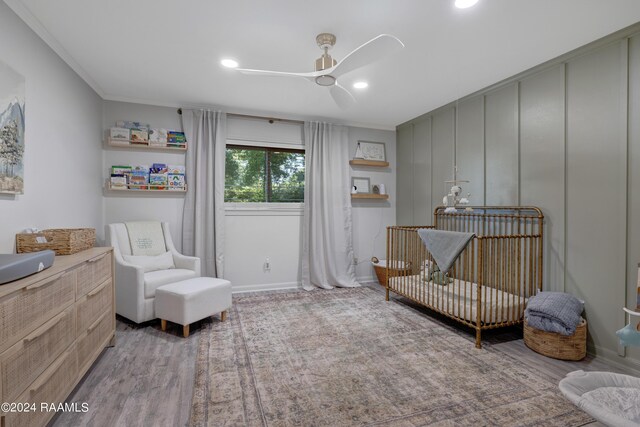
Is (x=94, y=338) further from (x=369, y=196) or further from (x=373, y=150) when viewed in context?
(x=373, y=150)

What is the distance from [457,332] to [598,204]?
151 centimetres

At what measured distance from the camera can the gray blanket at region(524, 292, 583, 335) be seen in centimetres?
215

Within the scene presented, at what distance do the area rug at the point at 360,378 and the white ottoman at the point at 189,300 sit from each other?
0.20 meters

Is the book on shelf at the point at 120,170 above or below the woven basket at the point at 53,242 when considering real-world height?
above

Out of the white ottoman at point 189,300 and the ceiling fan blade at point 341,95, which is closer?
the ceiling fan blade at point 341,95

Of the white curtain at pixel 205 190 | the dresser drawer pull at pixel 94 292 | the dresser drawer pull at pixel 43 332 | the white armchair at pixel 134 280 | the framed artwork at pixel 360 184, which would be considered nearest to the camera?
the dresser drawer pull at pixel 43 332

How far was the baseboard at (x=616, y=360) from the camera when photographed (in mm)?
2068

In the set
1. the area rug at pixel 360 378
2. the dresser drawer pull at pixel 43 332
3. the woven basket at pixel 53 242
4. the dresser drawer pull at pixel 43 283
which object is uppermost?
the woven basket at pixel 53 242

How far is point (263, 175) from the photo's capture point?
166 inches

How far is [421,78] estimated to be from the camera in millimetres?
2977

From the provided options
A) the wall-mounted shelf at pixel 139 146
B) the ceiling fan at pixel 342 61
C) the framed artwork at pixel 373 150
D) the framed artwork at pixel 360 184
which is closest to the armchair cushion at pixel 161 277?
the wall-mounted shelf at pixel 139 146

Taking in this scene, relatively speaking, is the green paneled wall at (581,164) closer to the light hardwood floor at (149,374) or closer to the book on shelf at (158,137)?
the light hardwood floor at (149,374)

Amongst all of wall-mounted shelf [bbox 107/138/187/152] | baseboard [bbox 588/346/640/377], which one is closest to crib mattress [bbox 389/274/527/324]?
baseboard [bbox 588/346/640/377]

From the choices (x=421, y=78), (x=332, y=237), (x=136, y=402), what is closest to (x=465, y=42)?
(x=421, y=78)
